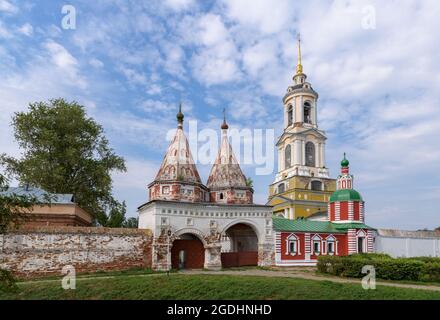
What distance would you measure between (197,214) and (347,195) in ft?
45.5

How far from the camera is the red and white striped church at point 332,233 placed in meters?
28.0

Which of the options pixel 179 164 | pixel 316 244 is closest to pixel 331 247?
pixel 316 244

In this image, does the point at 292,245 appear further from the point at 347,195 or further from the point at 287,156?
the point at 287,156

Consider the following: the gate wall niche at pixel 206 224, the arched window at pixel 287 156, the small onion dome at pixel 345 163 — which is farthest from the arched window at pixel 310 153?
the gate wall niche at pixel 206 224

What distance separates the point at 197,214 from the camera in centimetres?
2514

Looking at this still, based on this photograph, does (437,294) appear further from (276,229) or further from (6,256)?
(6,256)

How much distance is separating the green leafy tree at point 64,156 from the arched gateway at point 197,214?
17.7ft

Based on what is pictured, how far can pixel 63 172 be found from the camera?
93.6ft

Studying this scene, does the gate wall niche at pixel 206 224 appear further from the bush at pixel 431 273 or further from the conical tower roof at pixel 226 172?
the bush at pixel 431 273

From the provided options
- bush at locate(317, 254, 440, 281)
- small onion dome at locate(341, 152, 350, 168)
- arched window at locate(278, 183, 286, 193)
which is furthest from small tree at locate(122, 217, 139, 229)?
bush at locate(317, 254, 440, 281)

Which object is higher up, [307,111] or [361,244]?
[307,111]

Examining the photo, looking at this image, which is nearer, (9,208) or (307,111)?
(9,208)
